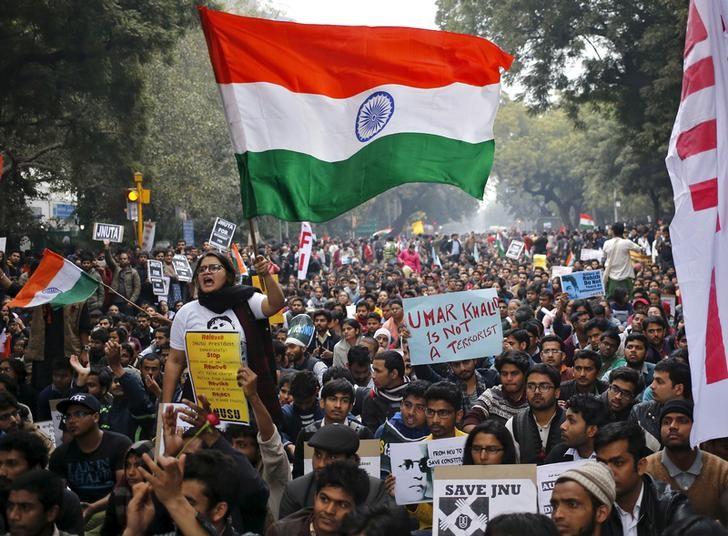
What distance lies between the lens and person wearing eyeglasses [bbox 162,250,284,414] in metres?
6.53

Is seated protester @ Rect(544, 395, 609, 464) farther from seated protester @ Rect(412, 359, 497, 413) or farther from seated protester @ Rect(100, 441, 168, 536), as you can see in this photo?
seated protester @ Rect(100, 441, 168, 536)

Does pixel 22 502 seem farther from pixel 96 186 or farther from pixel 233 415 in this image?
pixel 96 186

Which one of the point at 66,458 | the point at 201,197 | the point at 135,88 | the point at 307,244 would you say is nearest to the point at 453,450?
the point at 66,458

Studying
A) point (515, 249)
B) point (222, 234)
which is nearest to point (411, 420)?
point (222, 234)

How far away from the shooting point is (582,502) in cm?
467

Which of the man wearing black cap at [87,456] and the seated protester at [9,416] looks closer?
the man wearing black cap at [87,456]

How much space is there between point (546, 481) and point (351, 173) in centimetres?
301

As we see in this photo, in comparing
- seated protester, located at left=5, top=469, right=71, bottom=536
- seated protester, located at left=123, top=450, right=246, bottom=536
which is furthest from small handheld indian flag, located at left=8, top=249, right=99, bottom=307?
seated protester, located at left=123, top=450, right=246, bottom=536

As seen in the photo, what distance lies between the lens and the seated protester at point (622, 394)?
755 cm

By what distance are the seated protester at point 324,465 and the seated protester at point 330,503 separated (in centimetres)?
29

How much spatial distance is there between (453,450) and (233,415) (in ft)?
4.28

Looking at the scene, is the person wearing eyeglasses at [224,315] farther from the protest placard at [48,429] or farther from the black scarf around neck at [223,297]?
the protest placard at [48,429]

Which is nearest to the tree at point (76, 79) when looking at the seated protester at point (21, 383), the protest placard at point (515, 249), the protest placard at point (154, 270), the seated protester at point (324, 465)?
the protest placard at point (154, 270)

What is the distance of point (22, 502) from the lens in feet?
17.0
